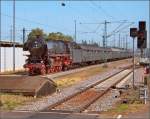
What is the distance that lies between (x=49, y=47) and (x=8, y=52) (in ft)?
48.2

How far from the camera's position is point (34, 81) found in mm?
23938

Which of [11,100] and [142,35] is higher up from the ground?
[142,35]

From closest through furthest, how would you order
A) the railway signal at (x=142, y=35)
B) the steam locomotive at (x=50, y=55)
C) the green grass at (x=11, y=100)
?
the green grass at (x=11, y=100)
the railway signal at (x=142, y=35)
the steam locomotive at (x=50, y=55)

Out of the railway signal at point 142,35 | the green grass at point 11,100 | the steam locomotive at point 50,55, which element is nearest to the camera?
the green grass at point 11,100

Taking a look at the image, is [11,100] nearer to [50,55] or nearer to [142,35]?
[142,35]

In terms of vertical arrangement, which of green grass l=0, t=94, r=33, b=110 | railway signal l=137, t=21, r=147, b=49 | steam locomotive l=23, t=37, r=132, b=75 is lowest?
green grass l=0, t=94, r=33, b=110

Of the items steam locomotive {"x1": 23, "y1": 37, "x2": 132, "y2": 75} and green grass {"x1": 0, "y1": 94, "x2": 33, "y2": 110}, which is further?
steam locomotive {"x1": 23, "y1": 37, "x2": 132, "y2": 75}

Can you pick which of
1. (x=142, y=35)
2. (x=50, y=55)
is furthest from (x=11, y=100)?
(x=50, y=55)

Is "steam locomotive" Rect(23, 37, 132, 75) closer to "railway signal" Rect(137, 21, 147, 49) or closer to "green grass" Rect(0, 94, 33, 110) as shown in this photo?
"railway signal" Rect(137, 21, 147, 49)

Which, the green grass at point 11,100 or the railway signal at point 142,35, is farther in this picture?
the railway signal at point 142,35

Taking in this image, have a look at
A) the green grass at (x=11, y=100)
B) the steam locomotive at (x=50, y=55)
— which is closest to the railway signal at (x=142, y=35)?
the green grass at (x=11, y=100)

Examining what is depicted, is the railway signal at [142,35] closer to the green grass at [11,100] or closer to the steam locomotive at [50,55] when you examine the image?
the green grass at [11,100]

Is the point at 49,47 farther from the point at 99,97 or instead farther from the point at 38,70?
the point at 99,97

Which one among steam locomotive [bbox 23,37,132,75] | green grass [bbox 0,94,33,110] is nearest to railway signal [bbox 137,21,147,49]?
green grass [bbox 0,94,33,110]
